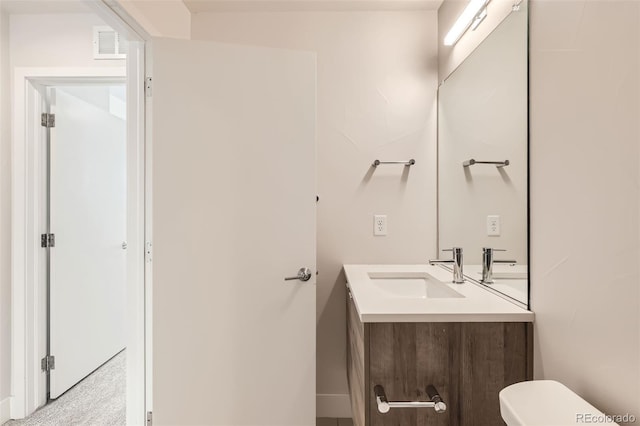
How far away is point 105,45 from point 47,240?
132 centimetres

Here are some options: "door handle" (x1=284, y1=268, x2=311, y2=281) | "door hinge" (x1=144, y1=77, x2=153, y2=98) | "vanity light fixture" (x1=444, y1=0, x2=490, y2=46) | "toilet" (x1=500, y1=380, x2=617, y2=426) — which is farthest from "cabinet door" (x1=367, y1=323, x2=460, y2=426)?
"door hinge" (x1=144, y1=77, x2=153, y2=98)

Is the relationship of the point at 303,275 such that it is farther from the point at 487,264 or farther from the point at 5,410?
the point at 5,410

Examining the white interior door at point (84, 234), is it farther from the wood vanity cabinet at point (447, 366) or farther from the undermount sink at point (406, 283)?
the wood vanity cabinet at point (447, 366)

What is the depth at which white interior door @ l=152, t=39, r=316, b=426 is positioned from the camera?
1.45 m

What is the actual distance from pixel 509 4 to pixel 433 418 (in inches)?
59.2

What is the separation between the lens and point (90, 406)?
1.98 meters

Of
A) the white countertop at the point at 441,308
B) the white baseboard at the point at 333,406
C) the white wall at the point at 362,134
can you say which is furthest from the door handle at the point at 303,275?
the white baseboard at the point at 333,406

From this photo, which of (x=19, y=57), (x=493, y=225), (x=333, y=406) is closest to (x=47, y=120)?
(x=19, y=57)

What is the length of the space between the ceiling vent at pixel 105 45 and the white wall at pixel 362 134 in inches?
20.6

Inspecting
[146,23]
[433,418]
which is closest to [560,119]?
[433,418]

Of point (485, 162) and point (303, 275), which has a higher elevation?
point (485, 162)

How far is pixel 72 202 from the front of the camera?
86.9 inches

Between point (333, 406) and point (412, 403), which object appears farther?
point (333, 406)

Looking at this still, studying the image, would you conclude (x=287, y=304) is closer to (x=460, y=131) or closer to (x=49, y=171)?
(x=460, y=131)
